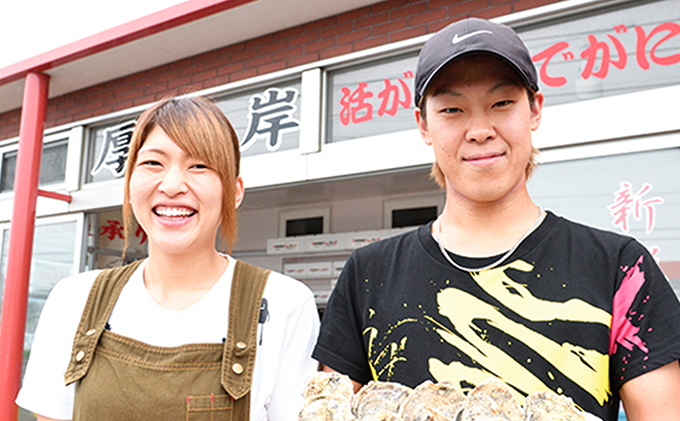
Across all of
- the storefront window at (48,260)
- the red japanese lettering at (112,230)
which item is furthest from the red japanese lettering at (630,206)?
the red japanese lettering at (112,230)

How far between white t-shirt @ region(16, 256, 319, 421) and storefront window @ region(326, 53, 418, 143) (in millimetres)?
2569

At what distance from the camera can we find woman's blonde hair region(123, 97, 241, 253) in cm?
154

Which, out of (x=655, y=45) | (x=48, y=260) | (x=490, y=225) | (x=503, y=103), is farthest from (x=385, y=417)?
(x=48, y=260)

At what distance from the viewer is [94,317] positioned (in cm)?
158

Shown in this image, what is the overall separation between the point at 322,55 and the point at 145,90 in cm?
187

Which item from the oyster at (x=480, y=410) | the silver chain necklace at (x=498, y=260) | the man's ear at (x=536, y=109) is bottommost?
the oyster at (x=480, y=410)

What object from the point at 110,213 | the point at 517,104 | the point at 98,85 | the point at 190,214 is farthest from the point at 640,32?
the point at 110,213

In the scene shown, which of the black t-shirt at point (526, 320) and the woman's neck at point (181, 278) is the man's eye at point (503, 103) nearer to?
the black t-shirt at point (526, 320)

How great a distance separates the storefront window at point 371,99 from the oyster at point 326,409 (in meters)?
3.12

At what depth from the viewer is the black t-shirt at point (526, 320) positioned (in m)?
1.08

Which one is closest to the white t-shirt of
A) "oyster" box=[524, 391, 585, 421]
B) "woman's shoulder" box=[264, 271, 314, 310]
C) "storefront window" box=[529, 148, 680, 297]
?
"woman's shoulder" box=[264, 271, 314, 310]

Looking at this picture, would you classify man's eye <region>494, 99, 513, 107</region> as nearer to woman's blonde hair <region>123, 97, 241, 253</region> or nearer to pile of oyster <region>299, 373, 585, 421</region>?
pile of oyster <region>299, 373, 585, 421</region>

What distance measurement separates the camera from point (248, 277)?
5.37 feet

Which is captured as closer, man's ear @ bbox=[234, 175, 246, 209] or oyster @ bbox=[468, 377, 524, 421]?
oyster @ bbox=[468, 377, 524, 421]
